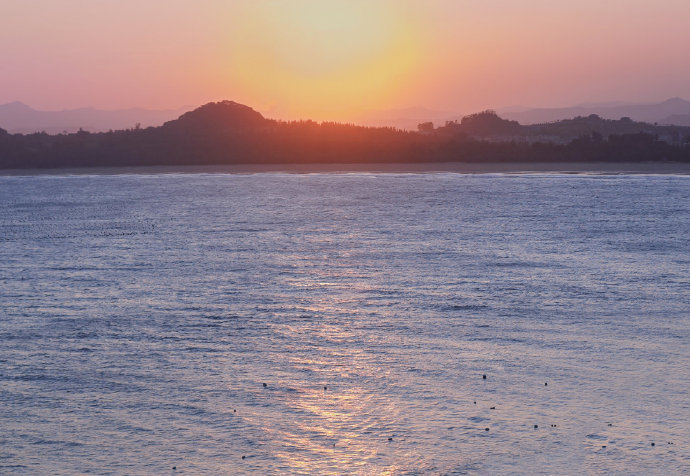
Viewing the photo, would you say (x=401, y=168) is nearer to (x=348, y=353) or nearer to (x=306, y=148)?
(x=306, y=148)

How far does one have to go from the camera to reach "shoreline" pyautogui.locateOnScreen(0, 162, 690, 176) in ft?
187

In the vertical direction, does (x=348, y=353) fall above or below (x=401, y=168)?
below

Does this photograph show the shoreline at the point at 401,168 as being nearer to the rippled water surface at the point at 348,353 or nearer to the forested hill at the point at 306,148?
the forested hill at the point at 306,148

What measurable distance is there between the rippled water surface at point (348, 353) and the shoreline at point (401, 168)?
3577 cm

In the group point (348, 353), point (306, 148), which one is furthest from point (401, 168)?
point (348, 353)

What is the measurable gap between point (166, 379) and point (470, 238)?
13.5 metres

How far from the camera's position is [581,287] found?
1380 centimetres

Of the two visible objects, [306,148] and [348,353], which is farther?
[306,148]

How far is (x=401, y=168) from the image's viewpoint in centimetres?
6291

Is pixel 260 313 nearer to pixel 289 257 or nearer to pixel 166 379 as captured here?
pixel 166 379

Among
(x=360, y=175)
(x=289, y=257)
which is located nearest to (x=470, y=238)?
(x=289, y=257)

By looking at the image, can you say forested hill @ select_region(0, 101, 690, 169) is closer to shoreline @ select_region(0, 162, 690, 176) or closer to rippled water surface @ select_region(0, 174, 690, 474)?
shoreline @ select_region(0, 162, 690, 176)

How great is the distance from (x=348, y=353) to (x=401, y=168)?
53718 millimetres

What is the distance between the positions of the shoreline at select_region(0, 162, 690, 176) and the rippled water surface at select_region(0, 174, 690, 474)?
35768 mm
